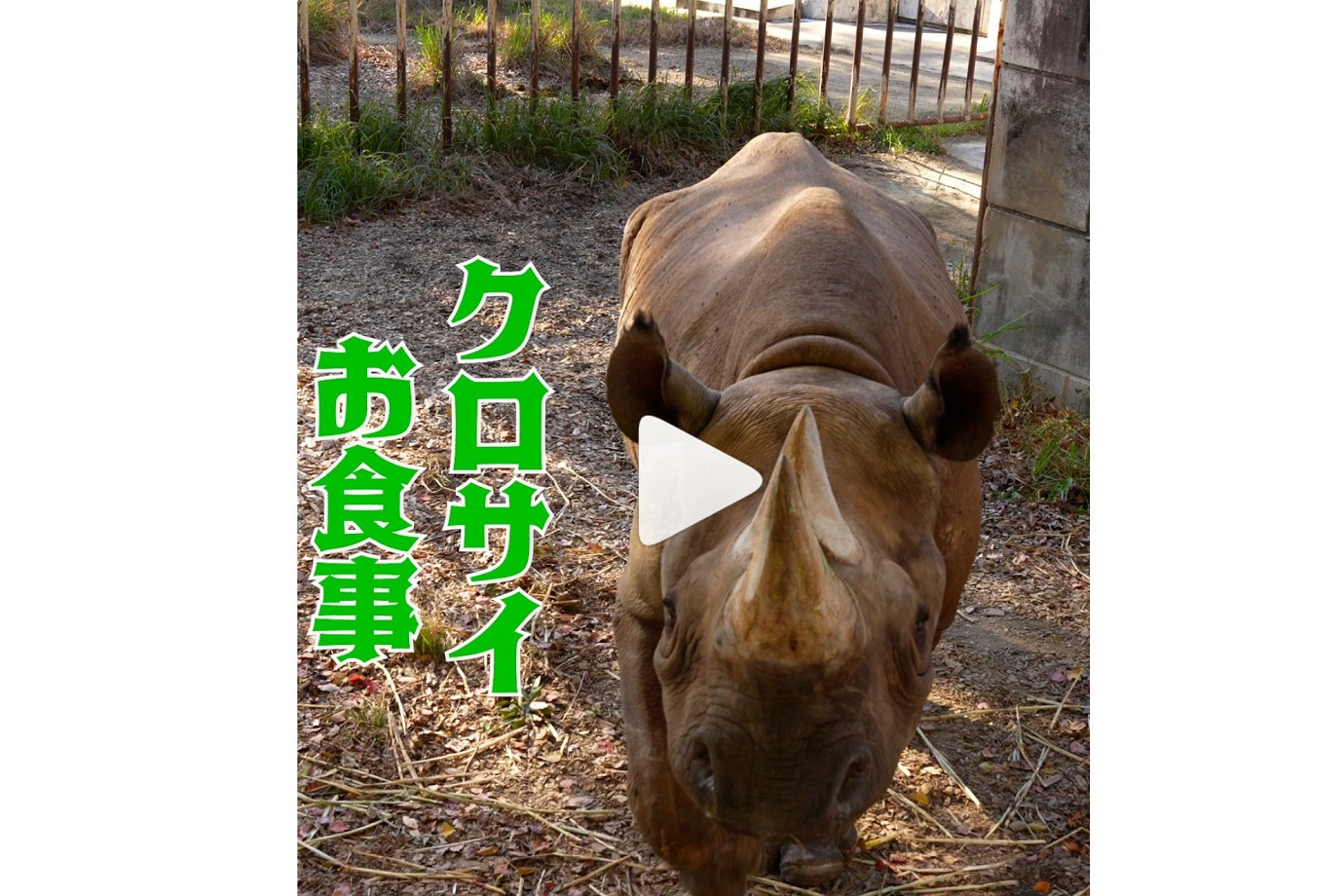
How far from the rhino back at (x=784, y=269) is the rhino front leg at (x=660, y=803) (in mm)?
794

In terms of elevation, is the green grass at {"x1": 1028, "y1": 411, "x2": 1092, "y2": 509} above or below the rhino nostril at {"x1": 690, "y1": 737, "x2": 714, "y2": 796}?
below

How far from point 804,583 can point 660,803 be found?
1585 mm

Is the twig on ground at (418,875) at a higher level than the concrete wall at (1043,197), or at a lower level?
lower

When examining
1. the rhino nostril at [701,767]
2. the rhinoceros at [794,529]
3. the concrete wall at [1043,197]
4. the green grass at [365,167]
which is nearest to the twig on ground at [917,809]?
the rhinoceros at [794,529]

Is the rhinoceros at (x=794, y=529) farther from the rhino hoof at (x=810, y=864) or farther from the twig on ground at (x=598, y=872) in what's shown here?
the twig on ground at (x=598, y=872)

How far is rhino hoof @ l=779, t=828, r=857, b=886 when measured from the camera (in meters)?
4.36

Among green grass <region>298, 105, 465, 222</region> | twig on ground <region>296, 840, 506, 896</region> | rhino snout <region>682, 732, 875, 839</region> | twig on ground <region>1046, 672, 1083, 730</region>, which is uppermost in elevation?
rhino snout <region>682, 732, 875, 839</region>

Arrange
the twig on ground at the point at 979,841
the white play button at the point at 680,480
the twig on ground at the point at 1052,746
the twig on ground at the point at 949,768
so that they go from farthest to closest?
the twig on ground at the point at 1052,746 → the twig on ground at the point at 949,768 → the twig on ground at the point at 979,841 → the white play button at the point at 680,480

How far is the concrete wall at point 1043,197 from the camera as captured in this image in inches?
256

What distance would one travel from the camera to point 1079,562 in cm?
609

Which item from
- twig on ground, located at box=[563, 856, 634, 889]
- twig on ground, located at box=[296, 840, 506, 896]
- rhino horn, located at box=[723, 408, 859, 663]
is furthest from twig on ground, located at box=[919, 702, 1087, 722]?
rhino horn, located at box=[723, 408, 859, 663]

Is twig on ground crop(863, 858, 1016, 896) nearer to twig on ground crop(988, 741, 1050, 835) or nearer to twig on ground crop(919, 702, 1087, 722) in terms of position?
twig on ground crop(988, 741, 1050, 835)

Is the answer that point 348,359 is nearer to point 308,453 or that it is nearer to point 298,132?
point 308,453

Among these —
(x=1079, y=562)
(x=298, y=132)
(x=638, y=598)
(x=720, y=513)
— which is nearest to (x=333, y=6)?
(x=298, y=132)
